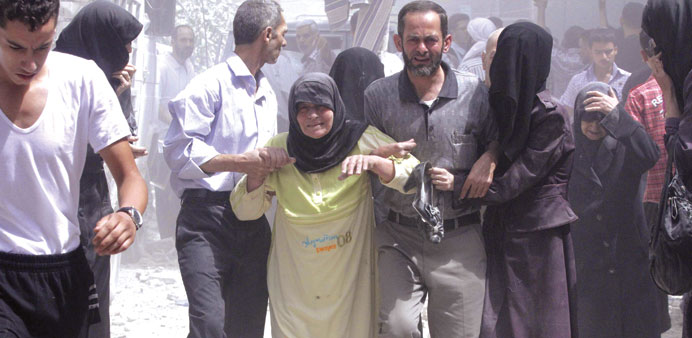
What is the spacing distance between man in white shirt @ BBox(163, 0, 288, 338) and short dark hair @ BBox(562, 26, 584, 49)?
4190 mm

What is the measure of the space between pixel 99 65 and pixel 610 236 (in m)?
3.14

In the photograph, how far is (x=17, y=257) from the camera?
8.23 feet

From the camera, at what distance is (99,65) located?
405 centimetres

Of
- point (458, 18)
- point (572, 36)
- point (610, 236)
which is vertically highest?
point (458, 18)

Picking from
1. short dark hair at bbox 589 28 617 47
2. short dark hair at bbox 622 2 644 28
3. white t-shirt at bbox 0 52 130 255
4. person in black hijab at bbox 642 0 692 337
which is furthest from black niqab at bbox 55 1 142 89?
short dark hair at bbox 622 2 644 28

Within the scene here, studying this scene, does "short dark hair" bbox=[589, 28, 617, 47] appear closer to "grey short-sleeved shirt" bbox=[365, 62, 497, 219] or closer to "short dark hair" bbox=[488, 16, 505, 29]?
"short dark hair" bbox=[488, 16, 505, 29]

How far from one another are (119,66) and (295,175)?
3.90 feet

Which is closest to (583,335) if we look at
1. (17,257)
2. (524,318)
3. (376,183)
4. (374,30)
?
(524,318)

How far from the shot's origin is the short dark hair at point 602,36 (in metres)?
7.31

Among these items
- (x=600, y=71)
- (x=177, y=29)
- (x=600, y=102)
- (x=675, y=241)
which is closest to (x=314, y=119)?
(x=675, y=241)

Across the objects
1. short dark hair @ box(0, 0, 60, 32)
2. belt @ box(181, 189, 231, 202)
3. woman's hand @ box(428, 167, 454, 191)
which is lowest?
belt @ box(181, 189, 231, 202)

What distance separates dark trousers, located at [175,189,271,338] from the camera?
3.82 m

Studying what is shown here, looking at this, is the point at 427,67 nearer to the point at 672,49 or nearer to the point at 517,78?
the point at 517,78

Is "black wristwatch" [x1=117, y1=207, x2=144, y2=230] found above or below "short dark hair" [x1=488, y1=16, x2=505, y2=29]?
below
